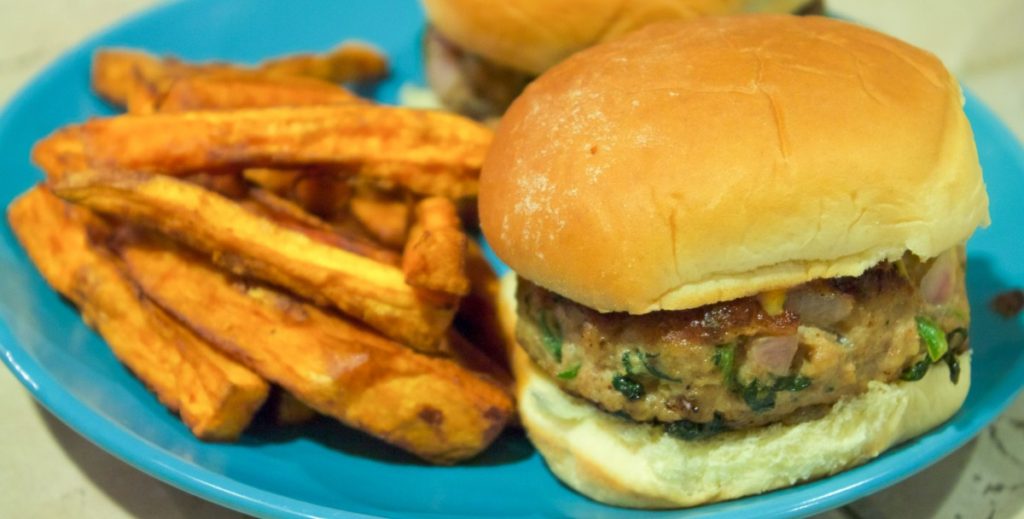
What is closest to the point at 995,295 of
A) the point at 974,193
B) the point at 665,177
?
the point at 974,193

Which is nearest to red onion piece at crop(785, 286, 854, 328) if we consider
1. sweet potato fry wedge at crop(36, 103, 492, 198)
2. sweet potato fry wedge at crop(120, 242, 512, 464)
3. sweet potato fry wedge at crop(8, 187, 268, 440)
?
sweet potato fry wedge at crop(120, 242, 512, 464)

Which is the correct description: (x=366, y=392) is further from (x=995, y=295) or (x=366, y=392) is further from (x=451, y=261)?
(x=995, y=295)

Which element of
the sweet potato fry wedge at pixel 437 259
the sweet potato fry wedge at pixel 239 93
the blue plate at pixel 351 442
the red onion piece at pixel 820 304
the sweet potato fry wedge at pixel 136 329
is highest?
the sweet potato fry wedge at pixel 239 93

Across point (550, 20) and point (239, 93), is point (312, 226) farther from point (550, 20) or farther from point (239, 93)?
point (550, 20)

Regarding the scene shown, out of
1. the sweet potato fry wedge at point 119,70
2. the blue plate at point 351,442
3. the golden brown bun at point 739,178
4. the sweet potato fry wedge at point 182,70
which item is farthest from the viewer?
the sweet potato fry wedge at point 119,70

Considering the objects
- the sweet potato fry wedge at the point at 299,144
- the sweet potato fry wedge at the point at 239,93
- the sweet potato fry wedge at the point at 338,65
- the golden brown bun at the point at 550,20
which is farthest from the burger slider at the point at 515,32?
the sweet potato fry wedge at the point at 299,144

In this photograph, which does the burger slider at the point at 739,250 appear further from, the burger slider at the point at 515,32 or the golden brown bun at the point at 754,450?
the burger slider at the point at 515,32

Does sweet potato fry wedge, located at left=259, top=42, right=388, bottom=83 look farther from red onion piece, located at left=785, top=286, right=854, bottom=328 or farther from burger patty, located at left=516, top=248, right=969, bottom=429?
red onion piece, located at left=785, top=286, right=854, bottom=328
